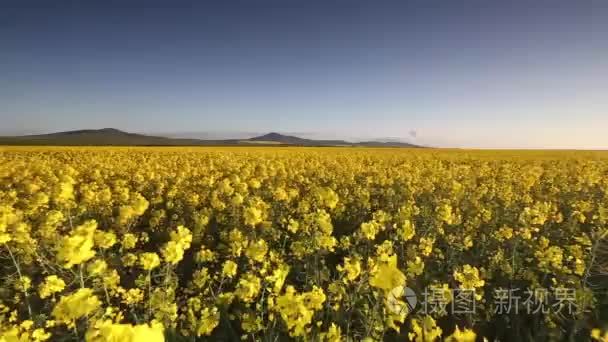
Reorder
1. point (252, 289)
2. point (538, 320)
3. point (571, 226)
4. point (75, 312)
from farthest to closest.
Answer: point (571, 226) → point (538, 320) → point (252, 289) → point (75, 312)

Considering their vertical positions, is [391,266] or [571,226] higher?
[391,266]

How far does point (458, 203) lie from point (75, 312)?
8318 millimetres

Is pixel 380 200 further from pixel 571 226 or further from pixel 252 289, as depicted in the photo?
pixel 252 289

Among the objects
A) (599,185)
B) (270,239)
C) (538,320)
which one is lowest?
(538,320)

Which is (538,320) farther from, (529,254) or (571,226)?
(571,226)

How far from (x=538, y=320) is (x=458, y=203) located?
14.5ft

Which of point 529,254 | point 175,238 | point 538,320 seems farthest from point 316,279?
point 529,254

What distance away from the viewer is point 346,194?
865 centimetres

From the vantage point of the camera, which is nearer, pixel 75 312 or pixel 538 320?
pixel 75 312

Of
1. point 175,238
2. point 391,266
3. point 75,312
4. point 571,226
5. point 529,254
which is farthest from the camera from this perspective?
point 571,226

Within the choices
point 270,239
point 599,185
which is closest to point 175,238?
point 270,239

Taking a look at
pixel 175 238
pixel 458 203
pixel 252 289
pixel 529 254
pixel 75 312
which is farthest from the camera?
pixel 458 203

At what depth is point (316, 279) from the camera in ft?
14.3

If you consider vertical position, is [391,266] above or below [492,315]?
above
